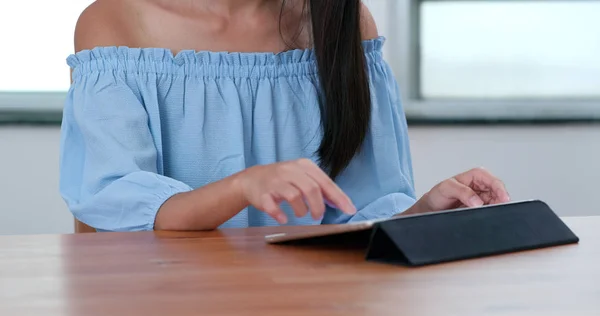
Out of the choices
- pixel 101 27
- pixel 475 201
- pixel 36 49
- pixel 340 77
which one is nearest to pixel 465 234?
pixel 475 201

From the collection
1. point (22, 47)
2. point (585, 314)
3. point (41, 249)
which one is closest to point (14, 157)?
point (22, 47)

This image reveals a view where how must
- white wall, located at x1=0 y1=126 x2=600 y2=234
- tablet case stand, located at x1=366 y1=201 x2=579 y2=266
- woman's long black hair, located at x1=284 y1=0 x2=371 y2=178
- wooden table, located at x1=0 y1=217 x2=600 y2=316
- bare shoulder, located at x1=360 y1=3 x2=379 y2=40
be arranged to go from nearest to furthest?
wooden table, located at x1=0 y1=217 x2=600 y2=316 → tablet case stand, located at x1=366 y1=201 x2=579 y2=266 → woman's long black hair, located at x1=284 y1=0 x2=371 y2=178 → bare shoulder, located at x1=360 y1=3 x2=379 y2=40 → white wall, located at x1=0 y1=126 x2=600 y2=234

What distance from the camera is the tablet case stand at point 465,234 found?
0.60 meters

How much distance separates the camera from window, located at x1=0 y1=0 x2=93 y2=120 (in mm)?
2092

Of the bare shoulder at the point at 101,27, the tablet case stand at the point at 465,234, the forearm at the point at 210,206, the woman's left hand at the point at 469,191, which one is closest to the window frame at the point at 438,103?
the bare shoulder at the point at 101,27

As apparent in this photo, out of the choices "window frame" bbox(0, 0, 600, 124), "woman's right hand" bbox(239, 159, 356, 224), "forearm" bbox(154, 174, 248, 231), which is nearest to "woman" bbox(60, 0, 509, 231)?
"forearm" bbox(154, 174, 248, 231)

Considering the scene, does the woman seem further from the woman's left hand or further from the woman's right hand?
the woman's right hand

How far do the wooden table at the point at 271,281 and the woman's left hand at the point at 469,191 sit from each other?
214 mm

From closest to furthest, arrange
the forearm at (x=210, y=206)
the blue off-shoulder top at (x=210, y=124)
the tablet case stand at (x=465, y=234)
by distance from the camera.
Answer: the tablet case stand at (x=465, y=234)
the forearm at (x=210, y=206)
the blue off-shoulder top at (x=210, y=124)

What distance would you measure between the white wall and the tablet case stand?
4.89 feet

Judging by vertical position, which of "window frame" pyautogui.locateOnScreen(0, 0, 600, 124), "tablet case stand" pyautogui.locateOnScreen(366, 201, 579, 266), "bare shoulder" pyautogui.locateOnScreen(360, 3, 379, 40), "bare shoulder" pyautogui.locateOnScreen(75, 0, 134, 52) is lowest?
"window frame" pyautogui.locateOnScreen(0, 0, 600, 124)

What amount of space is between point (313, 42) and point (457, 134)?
3.38ft

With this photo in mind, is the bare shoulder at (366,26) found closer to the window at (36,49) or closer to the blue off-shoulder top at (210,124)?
the blue off-shoulder top at (210,124)

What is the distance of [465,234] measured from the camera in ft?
2.13
